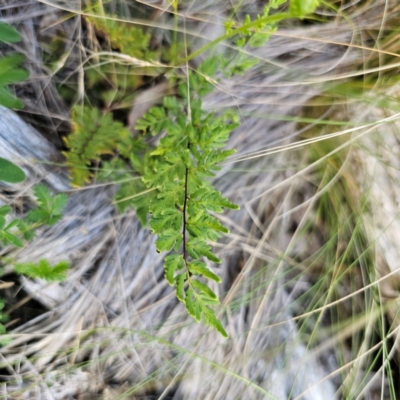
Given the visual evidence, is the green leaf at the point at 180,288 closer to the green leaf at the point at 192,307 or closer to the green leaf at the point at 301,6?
the green leaf at the point at 192,307

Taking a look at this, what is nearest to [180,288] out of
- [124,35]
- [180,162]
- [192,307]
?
[192,307]

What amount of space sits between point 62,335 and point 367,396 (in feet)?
3.83

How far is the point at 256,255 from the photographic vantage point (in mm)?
1633

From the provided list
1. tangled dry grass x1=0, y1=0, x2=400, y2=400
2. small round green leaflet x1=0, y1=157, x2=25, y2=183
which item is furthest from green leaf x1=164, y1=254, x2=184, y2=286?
tangled dry grass x1=0, y1=0, x2=400, y2=400

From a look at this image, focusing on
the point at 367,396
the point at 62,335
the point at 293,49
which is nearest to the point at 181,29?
the point at 293,49

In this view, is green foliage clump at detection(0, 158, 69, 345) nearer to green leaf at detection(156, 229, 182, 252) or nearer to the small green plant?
the small green plant

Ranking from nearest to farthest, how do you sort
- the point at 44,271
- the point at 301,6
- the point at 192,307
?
1. the point at 301,6
2. the point at 192,307
3. the point at 44,271

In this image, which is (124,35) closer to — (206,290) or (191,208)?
(191,208)

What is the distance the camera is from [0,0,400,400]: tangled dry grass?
1.50 metres

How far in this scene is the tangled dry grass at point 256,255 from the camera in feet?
4.91

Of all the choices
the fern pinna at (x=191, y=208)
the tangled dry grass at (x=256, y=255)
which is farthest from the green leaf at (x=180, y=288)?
the tangled dry grass at (x=256, y=255)

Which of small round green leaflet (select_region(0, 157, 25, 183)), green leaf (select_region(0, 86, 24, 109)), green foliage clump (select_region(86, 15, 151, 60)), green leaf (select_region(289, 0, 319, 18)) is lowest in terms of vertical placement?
small round green leaflet (select_region(0, 157, 25, 183))

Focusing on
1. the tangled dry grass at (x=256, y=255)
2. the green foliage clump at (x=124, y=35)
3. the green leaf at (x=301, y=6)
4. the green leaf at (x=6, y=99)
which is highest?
the green leaf at (x=301, y=6)

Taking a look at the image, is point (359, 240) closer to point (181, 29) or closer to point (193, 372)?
point (193, 372)
